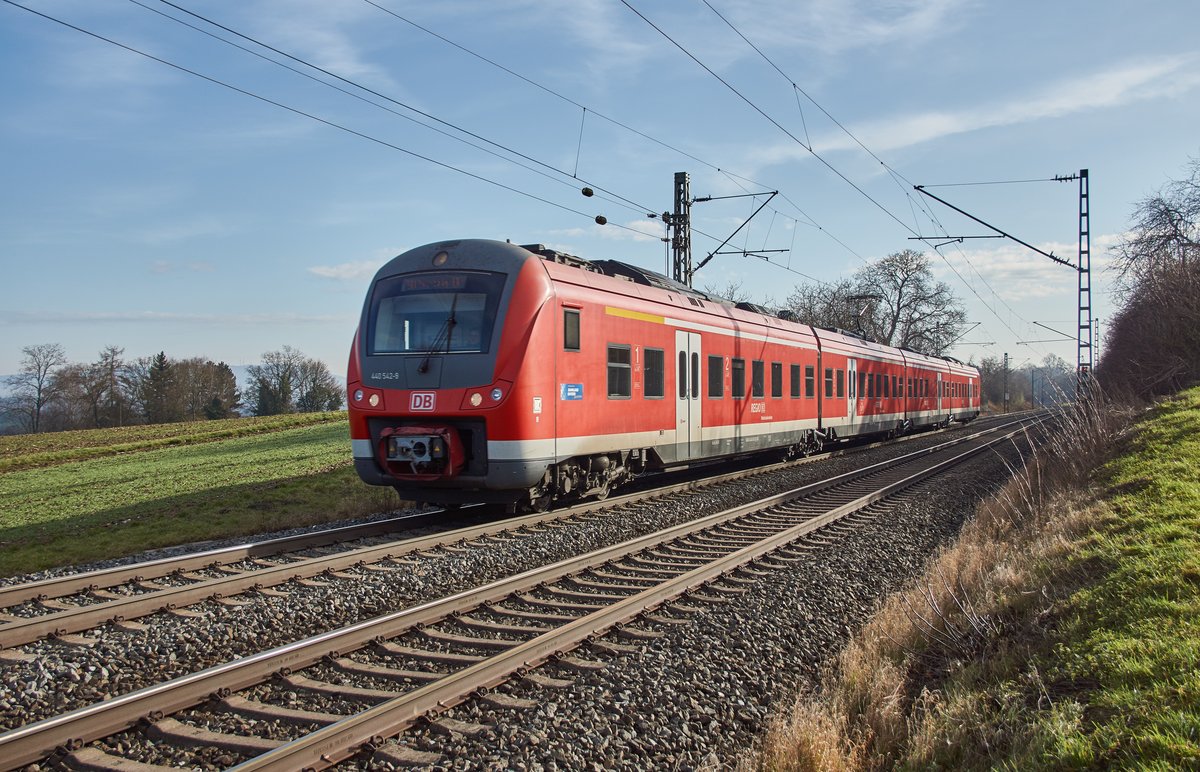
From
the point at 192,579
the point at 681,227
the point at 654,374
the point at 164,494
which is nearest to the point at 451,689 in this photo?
the point at 192,579

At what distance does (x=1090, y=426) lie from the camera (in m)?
14.6

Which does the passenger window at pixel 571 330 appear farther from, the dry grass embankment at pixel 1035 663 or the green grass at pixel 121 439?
the green grass at pixel 121 439

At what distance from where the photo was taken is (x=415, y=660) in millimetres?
5223

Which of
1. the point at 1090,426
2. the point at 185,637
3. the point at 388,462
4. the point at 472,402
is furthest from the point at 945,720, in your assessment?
the point at 1090,426

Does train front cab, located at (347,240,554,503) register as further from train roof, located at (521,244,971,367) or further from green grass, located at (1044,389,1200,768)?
green grass, located at (1044,389,1200,768)

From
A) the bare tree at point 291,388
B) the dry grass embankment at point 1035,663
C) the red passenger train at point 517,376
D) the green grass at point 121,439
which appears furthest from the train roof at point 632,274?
the bare tree at point 291,388

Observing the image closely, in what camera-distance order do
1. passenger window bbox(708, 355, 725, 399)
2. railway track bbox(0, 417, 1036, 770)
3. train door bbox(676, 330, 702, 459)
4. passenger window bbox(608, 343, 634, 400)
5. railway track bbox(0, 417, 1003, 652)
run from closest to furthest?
railway track bbox(0, 417, 1036, 770), railway track bbox(0, 417, 1003, 652), passenger window bbox(608, 343, 634, 400), train door bbox(676, 330, 702, 459), passenger window bbox(708, 355, 725, 399)

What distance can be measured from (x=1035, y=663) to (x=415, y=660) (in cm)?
382

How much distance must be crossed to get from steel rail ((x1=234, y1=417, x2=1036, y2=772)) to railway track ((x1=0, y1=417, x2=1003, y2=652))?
2.68 metres

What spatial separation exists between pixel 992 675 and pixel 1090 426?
1160cm

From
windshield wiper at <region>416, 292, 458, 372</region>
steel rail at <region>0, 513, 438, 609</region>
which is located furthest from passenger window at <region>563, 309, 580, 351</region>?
steel rail at <region>0, 513, 438, 609</region>

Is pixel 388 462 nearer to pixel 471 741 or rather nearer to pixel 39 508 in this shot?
pixel 471 741

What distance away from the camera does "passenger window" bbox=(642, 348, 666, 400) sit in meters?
12.4

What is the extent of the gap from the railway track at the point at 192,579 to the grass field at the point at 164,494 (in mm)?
2072
